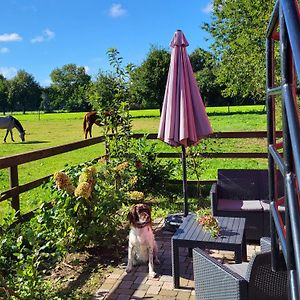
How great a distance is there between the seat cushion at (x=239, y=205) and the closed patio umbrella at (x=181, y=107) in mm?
865

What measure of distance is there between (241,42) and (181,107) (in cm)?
1095

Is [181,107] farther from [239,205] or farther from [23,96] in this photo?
[23,96]

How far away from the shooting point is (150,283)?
3.40m

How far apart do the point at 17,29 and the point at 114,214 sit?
91.6m

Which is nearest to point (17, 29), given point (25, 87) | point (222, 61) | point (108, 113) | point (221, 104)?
point (25, 87)

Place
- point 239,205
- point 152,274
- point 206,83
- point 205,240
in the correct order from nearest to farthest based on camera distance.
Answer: point 205,240 → point 152,274 → point 239,205 → point 206,83

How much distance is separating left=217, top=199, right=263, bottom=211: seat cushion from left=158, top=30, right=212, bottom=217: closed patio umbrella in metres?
0.86

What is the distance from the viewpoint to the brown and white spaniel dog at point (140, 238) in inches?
138

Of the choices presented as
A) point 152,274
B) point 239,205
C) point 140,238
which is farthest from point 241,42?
point 152,274

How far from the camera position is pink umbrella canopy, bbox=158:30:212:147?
13.6 feet

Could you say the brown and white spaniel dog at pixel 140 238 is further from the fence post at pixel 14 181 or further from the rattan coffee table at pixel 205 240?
the fence post at pixel 14 181

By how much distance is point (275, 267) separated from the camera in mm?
1285

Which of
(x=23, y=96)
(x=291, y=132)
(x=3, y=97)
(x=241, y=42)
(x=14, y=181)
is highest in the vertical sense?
(x=23, y=96)

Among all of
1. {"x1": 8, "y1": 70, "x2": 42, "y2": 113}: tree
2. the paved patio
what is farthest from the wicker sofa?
{"x1": 8, "y1": 70, "x2": 42, "y2": 113}: tree
